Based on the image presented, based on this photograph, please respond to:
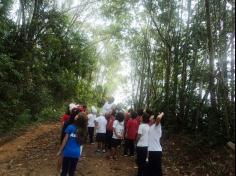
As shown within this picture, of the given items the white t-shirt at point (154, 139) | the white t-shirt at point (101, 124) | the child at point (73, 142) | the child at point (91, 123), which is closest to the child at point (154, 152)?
the white t-shirt at point (154, 139)

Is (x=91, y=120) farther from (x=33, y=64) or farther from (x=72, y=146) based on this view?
(x=33, y=64)

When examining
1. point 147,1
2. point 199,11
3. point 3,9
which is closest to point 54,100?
point 3,9

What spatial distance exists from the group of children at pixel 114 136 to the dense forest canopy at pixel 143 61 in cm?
246

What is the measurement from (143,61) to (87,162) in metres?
15.7

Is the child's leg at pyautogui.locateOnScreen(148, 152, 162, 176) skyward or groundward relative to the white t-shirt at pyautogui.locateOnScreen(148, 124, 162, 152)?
groundward

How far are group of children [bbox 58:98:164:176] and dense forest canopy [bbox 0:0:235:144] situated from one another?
246 centimetres

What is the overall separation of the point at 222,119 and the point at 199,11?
5095 millimetres

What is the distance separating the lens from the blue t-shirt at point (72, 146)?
8.00 meters

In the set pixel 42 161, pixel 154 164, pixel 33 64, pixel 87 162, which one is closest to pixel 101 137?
pixel 87 162

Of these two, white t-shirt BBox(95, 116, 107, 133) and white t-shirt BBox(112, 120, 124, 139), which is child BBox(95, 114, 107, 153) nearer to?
white t-shirt BBox(95, 116, 107, 133)

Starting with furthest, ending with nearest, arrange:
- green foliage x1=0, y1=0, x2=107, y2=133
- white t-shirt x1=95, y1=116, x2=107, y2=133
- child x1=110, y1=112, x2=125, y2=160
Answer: green foliage x1=0, y1=0, x2=107, y2=133, white t-shirt x1=95, y1=116, x2=107, y2=133, child x1=110, y1=112, x2=125, y2=160

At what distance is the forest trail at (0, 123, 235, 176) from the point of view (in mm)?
10906

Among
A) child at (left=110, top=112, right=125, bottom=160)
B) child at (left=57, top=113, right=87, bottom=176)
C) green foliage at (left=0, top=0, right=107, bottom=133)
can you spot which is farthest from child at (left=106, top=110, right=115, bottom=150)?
green foliage at (left=0, top=0, right=107, bottom=133)

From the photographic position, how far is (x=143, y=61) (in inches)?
1065
